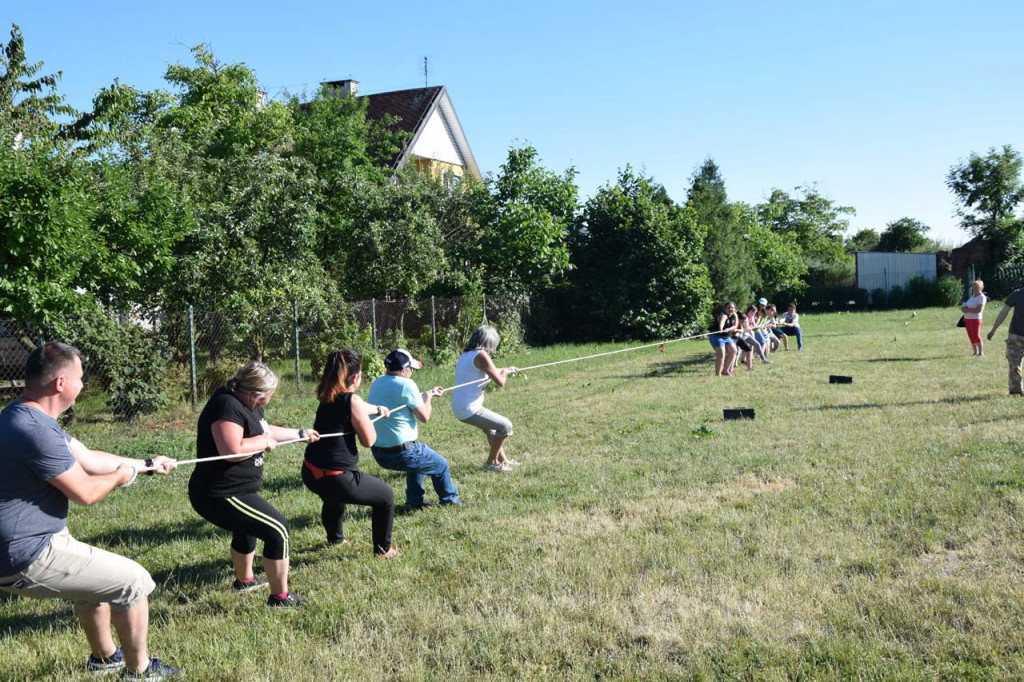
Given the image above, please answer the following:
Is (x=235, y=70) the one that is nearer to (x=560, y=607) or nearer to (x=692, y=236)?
(x=692, y=236)

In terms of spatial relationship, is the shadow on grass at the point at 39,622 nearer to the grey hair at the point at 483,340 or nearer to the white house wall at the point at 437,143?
the grey hair at the point at 483,340

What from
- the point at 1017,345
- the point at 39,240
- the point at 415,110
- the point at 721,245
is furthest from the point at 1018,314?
the point at 415,110

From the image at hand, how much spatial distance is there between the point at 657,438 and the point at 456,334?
1154cm

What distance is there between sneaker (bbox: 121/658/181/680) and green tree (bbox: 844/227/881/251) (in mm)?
79797

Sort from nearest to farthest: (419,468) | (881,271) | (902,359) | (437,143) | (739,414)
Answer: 1. (419,468)
2. (739,414)
3. (902,359)
4. (437,143)
5. (881,271)

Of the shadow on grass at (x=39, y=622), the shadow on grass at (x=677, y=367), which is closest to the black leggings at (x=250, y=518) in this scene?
the shadow on grass at (x=39, y=622)

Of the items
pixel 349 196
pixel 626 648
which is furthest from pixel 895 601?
pixel 349 196

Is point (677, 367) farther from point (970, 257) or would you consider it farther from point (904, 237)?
point (904, 237)

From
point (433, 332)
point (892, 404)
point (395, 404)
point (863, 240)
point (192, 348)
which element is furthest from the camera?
point (863, 240)

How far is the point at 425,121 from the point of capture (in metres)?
32.9

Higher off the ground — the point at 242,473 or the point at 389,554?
the point at 242,473

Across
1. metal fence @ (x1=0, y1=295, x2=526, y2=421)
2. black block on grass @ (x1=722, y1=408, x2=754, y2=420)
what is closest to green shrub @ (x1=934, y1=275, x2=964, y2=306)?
metal fence @ (x1=0, y1=295, x2=526, y2=421)

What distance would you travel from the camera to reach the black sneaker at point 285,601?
508cm

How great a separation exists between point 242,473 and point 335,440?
81 cm
